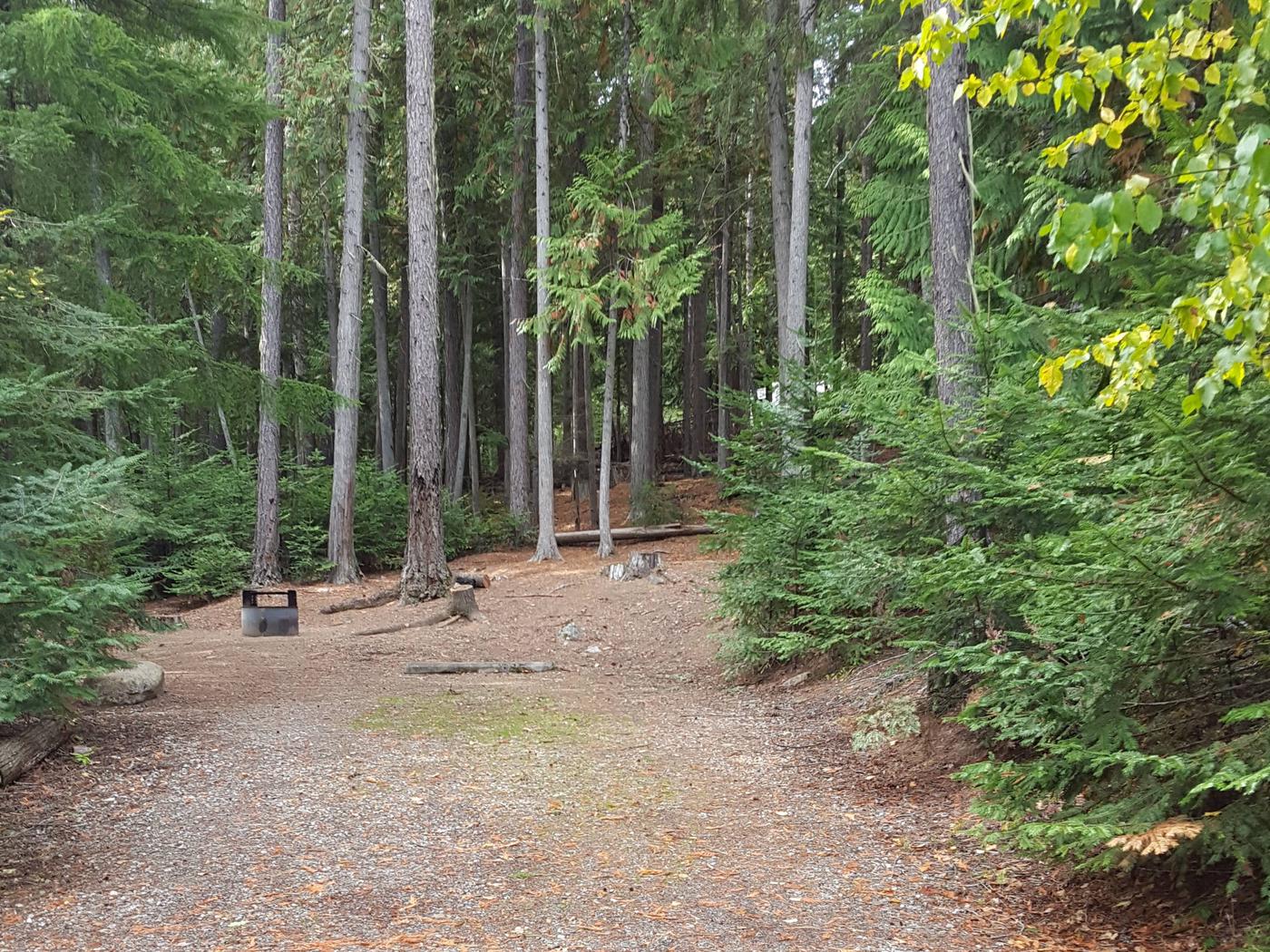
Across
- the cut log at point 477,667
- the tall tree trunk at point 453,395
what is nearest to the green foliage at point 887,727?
the cut log at point 477,667

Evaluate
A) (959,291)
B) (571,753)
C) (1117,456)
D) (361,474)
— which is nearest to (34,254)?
(571,753)

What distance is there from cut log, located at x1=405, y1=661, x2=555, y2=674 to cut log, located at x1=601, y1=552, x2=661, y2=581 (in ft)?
18.5

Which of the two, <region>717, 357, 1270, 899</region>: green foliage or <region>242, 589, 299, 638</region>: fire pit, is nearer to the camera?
<region>717, 357, 1270, 899</region>: green foliage

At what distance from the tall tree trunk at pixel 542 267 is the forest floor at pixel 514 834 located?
32.7 ft

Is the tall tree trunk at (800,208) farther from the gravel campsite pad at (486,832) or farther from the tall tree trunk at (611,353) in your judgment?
the gravel campsite pad at (486,832)

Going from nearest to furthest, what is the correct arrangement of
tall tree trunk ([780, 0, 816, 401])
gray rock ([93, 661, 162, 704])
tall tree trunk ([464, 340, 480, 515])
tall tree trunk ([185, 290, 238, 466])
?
gray rock ([93, 661, 162, 704]) < tall tree trunk ([185, 290, 238, 466]) < tall tree trunk ([780, 0, 816, 401]) < tall tree trunk ([464, 340, 480, 515])

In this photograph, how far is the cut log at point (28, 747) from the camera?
5754mm

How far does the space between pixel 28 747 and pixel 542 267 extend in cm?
1340

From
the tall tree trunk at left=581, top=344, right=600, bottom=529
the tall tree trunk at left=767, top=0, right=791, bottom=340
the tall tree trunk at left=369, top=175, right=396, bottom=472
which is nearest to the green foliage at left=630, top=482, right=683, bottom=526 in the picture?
the tall tree trunk at left=581, top=344, right=600, bottom=529

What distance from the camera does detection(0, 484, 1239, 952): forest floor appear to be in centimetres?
394

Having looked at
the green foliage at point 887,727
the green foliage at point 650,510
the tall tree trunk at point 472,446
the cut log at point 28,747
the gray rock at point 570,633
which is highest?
the tall tree trunk at point 472,446

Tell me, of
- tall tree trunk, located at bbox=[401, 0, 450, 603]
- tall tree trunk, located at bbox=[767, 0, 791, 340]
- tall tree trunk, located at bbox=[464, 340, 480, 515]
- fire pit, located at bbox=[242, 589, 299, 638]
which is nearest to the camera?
fire pit, located at bbox=[242, 589, 299, 638]

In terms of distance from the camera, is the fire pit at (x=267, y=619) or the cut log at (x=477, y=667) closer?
the cut log at (x=477, y=667)

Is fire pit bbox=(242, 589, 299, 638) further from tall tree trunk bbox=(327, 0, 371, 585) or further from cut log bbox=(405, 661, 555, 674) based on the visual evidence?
tall tree trunk bbox=(327, 0, 371, 585)
